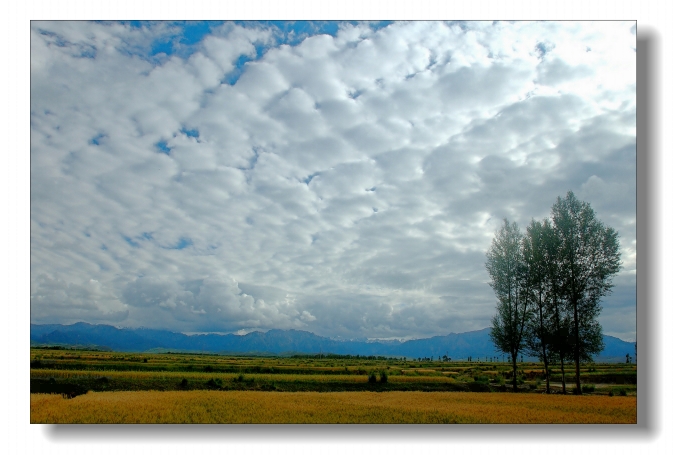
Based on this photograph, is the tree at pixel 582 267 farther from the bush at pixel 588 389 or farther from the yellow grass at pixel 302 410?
the yellow grass at pixel 302 410

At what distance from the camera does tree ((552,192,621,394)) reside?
1714cm

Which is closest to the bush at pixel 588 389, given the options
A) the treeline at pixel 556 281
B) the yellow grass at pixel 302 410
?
the treeline at pixel 556 281

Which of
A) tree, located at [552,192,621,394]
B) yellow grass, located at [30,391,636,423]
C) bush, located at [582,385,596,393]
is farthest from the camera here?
bush, located at [582,385,596,393]

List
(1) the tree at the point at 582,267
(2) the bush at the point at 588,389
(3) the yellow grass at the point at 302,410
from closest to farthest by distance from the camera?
(3) the yellow grass at the point at 302,410, (1) the tree at the point at 582,267, (2) the bush at the point at 588,389

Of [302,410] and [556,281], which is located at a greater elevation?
[556,281]

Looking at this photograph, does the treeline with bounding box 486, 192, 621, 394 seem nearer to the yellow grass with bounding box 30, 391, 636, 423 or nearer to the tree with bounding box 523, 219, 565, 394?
the tree with bounding box 523, 219, 565, 394

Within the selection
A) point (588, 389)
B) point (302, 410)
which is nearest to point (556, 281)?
point (588, 389)

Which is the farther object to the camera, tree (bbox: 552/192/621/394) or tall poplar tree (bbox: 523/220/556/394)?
tall poplar tree (bbox: 523/220/556/394)

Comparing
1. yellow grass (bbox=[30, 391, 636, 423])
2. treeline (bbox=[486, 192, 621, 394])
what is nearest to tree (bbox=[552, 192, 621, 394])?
treeline (bbox=[486, 192, 621, 394])

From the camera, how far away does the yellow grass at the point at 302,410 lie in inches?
535

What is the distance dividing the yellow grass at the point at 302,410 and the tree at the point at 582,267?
3502 millimetres

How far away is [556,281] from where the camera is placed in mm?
19891

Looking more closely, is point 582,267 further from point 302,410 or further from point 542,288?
point 302,410

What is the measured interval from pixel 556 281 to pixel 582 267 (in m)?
1.34
